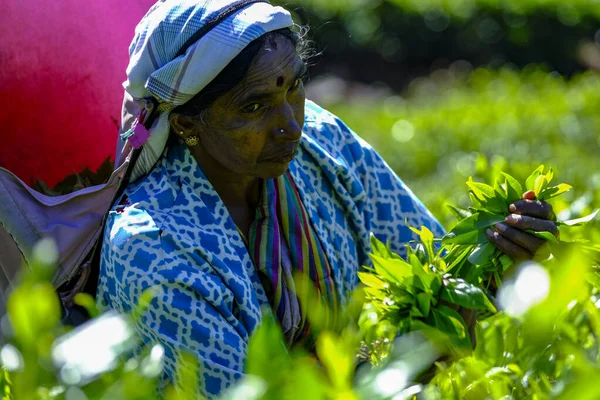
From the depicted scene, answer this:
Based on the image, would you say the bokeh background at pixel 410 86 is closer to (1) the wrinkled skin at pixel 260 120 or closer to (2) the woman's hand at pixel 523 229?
(1) the wrinkled skin at pixel 260 120

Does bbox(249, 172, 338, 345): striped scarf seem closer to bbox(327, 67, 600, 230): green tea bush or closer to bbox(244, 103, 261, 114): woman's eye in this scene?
bbox(244, 103, 261, 114): woman's eye

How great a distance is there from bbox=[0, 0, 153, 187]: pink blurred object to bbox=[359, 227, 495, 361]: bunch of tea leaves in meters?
1.02

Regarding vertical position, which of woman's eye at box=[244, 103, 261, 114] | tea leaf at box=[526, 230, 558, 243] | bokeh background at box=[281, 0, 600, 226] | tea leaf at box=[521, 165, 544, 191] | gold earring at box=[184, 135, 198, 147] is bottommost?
bokeh background at box=[281, 0, 600, 226]

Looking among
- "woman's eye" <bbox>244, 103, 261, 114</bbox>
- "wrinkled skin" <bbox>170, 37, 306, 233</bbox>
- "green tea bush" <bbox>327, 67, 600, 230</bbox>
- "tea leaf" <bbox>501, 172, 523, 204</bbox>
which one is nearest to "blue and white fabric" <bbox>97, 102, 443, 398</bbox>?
"wrinkled skin" <bbox>170, 37, 306, 233</bbox>

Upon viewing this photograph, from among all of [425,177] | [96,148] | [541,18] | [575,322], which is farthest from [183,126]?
[541,18]

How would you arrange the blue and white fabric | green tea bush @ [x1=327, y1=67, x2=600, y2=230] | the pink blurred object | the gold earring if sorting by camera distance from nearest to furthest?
the blue and white fabric → the gold earring → the pink blurred object → green tea bush @ [x1=327, y1=67, x2=600, y2=230]

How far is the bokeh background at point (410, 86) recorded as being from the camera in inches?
119

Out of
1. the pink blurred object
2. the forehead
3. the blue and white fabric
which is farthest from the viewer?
the pink blurred object

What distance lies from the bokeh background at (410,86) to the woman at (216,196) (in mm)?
320

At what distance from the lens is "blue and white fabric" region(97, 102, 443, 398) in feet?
8.39

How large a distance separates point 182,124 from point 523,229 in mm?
957

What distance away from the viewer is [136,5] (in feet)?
10.7

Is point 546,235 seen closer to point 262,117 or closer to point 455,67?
point 262,117

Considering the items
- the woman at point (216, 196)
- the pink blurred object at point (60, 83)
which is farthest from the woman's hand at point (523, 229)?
the pink blurred object at point (60, 83)
